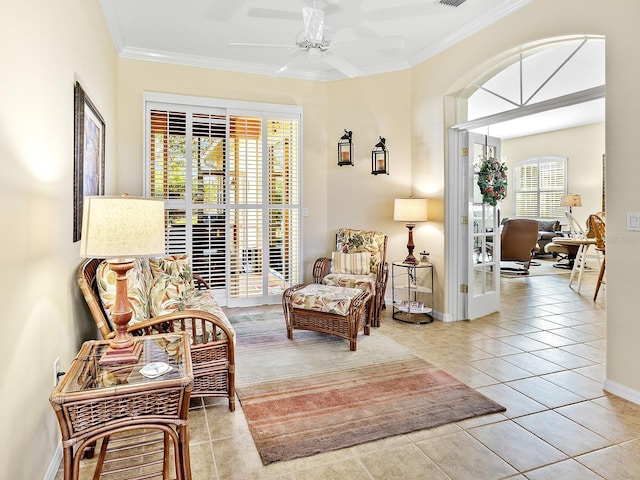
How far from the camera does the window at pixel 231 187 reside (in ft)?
15.8

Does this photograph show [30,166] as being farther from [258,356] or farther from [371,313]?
[371,313]

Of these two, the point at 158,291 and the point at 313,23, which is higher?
the point at 313,23

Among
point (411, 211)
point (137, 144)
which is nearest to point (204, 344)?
point (411, 211)

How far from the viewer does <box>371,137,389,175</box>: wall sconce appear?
16.3ft

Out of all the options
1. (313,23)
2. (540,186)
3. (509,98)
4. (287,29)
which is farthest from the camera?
(540,186)

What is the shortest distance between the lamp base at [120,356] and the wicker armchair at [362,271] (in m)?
2.56

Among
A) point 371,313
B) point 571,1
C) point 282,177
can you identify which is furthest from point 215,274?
point 571,1

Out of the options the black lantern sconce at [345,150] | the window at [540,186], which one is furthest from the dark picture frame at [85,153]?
the window at [540,186]

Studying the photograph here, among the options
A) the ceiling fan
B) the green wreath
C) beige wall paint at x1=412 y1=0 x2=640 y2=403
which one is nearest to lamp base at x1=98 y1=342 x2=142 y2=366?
the ceiling fan

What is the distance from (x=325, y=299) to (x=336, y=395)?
1.09 metres

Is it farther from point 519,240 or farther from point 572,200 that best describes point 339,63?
point 572,200

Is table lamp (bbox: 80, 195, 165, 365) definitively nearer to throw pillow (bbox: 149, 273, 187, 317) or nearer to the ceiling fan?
throw pillow (bbox: 149, 273, 187, 317)

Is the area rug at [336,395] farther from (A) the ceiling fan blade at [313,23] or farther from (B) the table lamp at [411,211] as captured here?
(A) the ceiling fan blade at [313,23]

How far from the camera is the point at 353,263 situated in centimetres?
469
